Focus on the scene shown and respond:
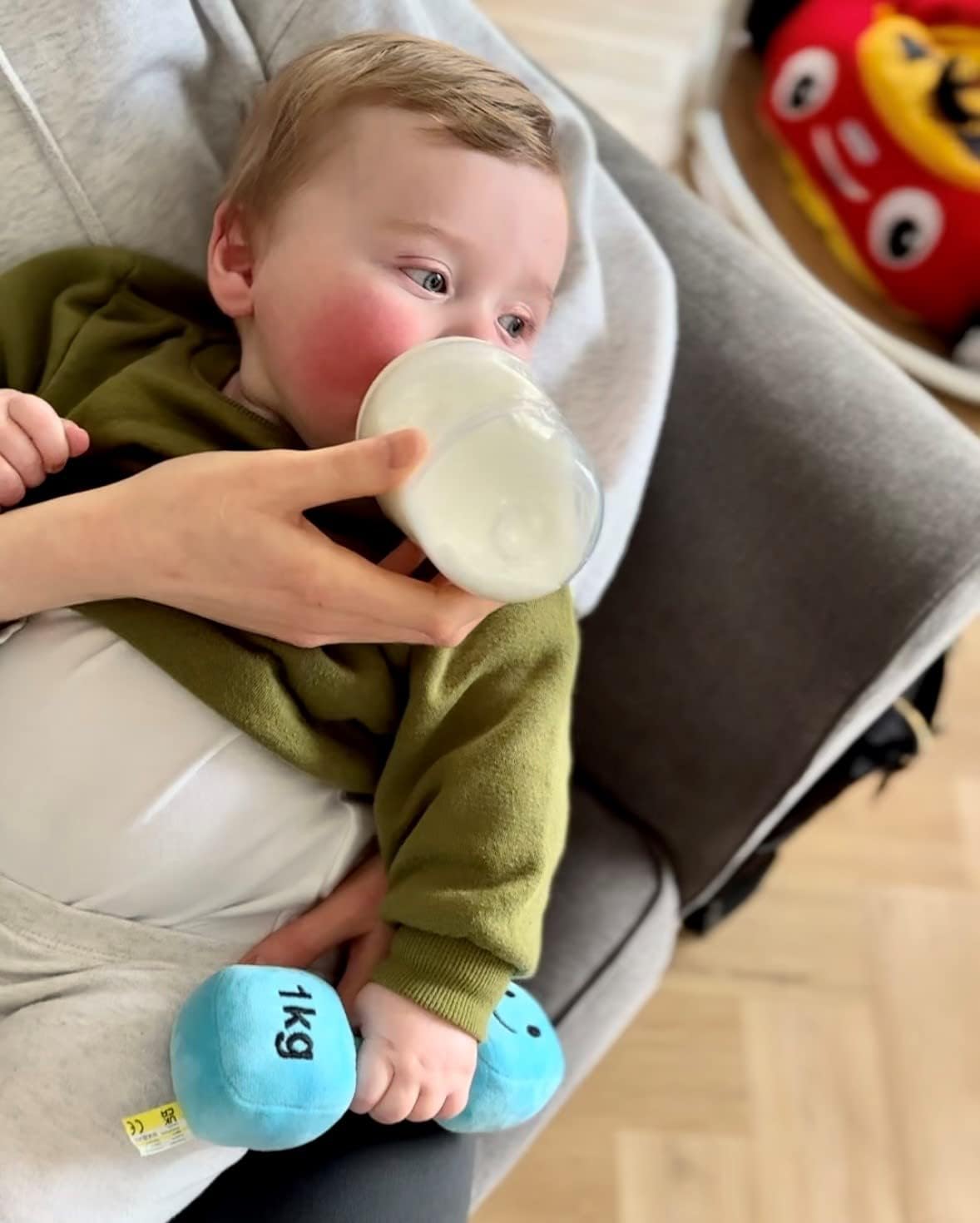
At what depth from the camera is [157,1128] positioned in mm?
708

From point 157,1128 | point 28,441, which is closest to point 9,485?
point 28,441

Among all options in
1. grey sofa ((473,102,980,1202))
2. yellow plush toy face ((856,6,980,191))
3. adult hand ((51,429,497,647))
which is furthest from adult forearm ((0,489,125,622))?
yellow plush toy face ((856,6,980,191))

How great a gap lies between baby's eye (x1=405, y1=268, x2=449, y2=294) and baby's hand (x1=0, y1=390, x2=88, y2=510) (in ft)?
0.76

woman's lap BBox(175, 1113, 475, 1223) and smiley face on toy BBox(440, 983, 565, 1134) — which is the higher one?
smiley face on toy BBox(440, 983, 565, 1134)

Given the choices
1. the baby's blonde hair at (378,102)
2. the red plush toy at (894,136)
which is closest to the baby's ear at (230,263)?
the baby's blonde hair at (378,102)

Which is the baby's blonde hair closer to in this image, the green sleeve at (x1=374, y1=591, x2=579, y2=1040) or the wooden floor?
the green sleeve at (x1=374, y1=591, x2=579, y2=1040)

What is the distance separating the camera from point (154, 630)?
769 millimetres

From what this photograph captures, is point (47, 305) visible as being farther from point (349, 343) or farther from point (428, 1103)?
point (428, 1103)

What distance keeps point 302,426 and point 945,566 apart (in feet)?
1.55

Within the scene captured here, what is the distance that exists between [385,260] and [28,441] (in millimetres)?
253

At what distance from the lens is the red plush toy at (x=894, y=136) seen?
1900 millimetres

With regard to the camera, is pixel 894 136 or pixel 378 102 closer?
pixel 378 102

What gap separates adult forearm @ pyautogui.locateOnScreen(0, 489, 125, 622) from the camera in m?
0.70

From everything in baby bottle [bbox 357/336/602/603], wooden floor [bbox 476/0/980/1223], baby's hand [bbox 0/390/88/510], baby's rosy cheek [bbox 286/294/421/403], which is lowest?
wooden floor [bbox 476/0/980/1223]
